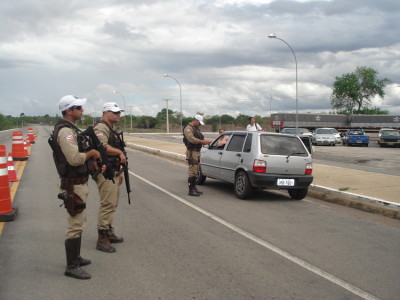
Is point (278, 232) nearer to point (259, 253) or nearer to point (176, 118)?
point (259, 253)

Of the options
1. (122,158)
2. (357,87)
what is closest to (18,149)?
(122,158)

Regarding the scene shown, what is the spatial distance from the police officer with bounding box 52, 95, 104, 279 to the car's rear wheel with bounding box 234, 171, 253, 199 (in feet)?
16.7

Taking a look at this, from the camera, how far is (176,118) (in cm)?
12512

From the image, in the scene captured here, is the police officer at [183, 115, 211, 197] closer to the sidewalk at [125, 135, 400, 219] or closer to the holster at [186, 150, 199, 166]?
the holster at [186, 150, 199, 166]

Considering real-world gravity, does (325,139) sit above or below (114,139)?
below

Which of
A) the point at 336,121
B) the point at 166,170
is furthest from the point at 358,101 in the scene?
the point at 166,170

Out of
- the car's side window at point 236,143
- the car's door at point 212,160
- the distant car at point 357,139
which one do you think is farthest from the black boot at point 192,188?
the distant car at point 357,139

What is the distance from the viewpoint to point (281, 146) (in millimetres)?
9367

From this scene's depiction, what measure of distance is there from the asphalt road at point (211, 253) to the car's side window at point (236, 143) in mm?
1458

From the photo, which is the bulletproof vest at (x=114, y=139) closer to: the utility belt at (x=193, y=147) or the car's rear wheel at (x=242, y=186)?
the utility belt at (x=193, y=147)

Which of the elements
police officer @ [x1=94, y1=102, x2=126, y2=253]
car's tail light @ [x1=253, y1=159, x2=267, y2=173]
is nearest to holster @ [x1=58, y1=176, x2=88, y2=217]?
police officer @ [x1=94, y1=102, x2=126, y2=253]

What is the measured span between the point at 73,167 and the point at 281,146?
19.4 feet

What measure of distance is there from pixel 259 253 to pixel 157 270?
141 cm

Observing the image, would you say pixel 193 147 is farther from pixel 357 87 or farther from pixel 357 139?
pixel 357 87
